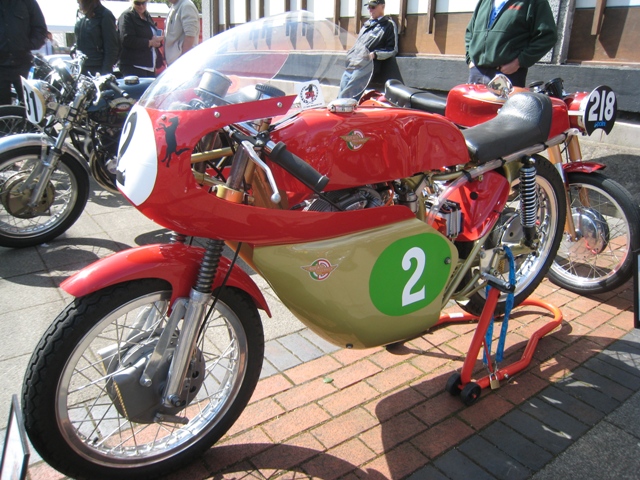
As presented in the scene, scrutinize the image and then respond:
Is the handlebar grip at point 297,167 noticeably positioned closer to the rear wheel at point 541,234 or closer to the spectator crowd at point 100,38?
the rear wheel at point 541,234

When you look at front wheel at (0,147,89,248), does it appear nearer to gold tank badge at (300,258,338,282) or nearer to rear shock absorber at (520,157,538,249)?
gold tank badge at (300,258,338,282)

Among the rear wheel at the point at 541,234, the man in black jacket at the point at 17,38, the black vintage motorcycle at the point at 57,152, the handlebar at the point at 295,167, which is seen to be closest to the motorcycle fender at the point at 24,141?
the black vintage motorcycle at the point at 57,152

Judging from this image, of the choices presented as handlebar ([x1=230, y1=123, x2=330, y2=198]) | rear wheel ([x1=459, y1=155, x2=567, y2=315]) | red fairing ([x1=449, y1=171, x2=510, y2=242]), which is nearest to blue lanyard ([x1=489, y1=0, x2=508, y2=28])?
rear wheel ([x1=459, y1=155, x2=567, y2=315])

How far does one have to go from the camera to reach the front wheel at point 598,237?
3584mm

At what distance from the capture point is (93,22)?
6.37 metres

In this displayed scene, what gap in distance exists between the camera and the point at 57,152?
4.28 m

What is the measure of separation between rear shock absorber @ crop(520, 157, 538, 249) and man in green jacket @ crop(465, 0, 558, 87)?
2.06 meters

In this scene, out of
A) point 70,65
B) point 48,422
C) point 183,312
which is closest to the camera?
point 48,422

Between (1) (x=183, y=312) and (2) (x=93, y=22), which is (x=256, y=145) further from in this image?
(2) (x=93, y=22)

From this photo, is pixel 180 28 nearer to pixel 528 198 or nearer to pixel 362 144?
pixel 528 198

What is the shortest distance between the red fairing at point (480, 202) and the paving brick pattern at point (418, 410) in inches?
29.9

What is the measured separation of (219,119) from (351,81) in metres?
0.72

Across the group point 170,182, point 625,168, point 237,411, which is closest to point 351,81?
point 170,182

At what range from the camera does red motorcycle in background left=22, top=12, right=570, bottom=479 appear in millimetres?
1870
